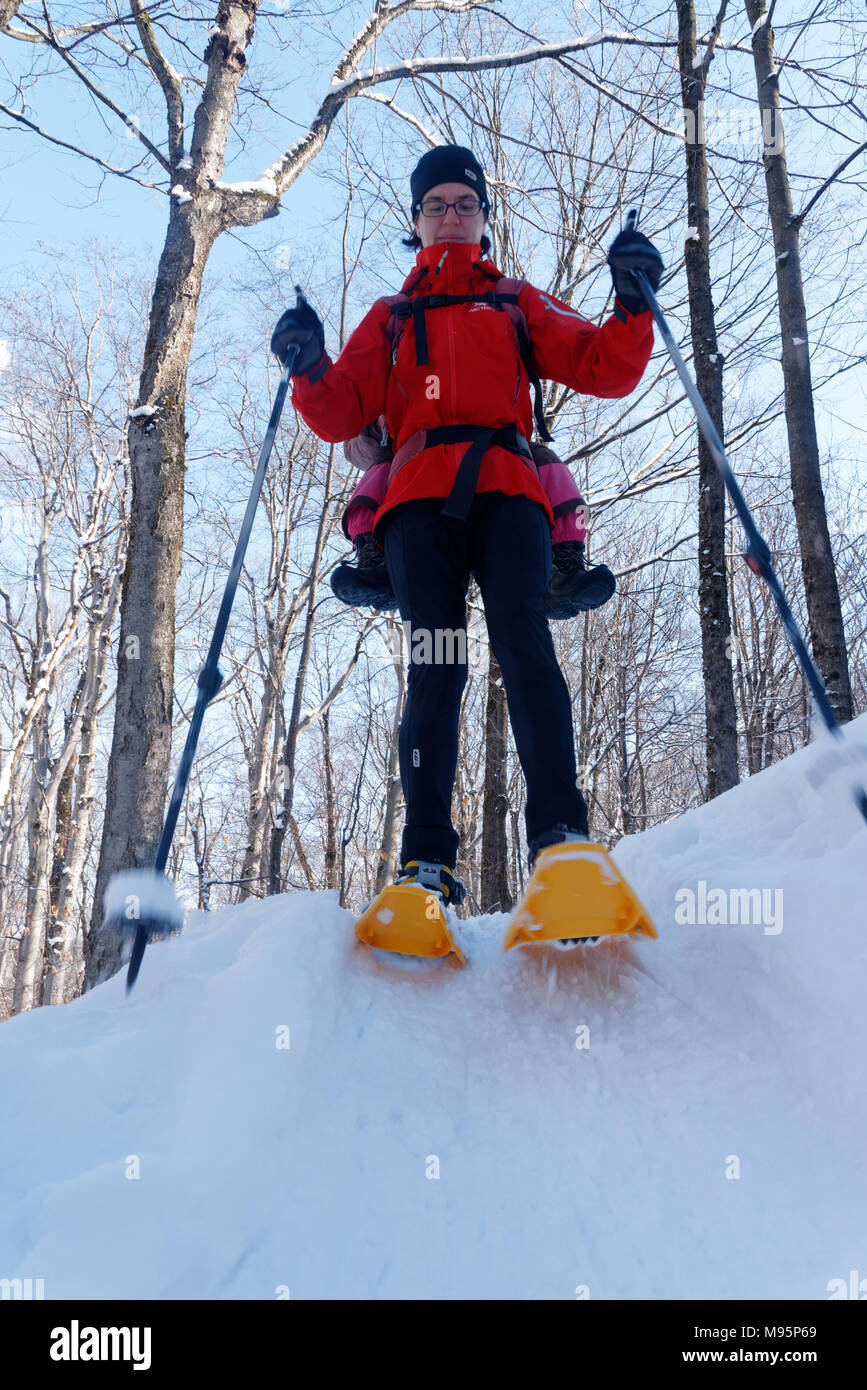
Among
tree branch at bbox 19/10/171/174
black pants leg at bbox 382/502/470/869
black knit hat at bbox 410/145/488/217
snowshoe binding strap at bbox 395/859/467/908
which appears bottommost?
snowshoe binding strap at bbox 395/859/467/908

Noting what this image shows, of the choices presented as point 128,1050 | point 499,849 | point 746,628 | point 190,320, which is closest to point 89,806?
point 499,849

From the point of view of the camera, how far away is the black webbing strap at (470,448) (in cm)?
208

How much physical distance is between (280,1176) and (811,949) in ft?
3.48

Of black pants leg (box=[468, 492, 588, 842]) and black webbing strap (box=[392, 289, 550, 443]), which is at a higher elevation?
black webbing strap (box=[392, 289, 550, 443])

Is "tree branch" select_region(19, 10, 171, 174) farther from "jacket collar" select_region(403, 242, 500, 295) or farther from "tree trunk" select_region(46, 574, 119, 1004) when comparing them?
"tree trunk" select_region(46, 574, 119, 1004)

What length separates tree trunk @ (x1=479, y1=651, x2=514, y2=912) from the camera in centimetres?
780

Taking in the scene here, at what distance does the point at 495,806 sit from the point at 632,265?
6.34m

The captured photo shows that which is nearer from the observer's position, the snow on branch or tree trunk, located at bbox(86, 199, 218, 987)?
tree trunk, located at bbox(86, 199, 218, 987)

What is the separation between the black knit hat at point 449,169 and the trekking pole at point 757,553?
0.63 meters

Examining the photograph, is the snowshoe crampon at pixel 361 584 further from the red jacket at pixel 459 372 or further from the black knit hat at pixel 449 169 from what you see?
the black knit hat at pixel 449 169

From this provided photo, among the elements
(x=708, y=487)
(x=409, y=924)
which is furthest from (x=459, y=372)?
(x=708, y=487)

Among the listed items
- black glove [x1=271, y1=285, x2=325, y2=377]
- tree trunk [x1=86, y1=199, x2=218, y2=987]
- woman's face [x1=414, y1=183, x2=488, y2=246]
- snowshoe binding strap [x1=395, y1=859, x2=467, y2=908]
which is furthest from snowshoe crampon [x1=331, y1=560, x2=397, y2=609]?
tree trunk [x1=86, y1=199, x2=218, y2=987]

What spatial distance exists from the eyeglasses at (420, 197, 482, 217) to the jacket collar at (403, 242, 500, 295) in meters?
0.09
